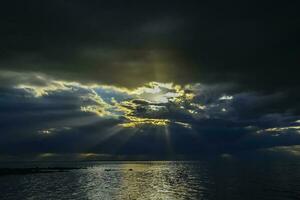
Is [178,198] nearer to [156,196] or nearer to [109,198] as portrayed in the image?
[156,196]

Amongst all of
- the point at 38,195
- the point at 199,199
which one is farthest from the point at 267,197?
the point at 38,195

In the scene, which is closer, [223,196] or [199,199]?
[199,199]

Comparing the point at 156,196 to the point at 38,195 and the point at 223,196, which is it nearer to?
the point at 223,196

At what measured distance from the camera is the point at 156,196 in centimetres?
8019

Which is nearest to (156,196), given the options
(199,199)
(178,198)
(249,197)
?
(178,198)

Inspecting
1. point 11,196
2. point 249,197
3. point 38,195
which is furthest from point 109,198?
point 249,197

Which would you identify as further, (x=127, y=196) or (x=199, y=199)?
(x=127, y=196)

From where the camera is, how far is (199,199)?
74.5m

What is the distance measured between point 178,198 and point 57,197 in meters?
29.3

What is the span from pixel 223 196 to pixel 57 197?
41.2 m

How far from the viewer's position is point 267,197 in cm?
7800

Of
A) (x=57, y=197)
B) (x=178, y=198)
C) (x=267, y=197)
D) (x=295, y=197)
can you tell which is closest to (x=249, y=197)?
(x=267, y=197)

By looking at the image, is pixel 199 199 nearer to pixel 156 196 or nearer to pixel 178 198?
pixel 178 198

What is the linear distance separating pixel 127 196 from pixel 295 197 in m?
41.2
